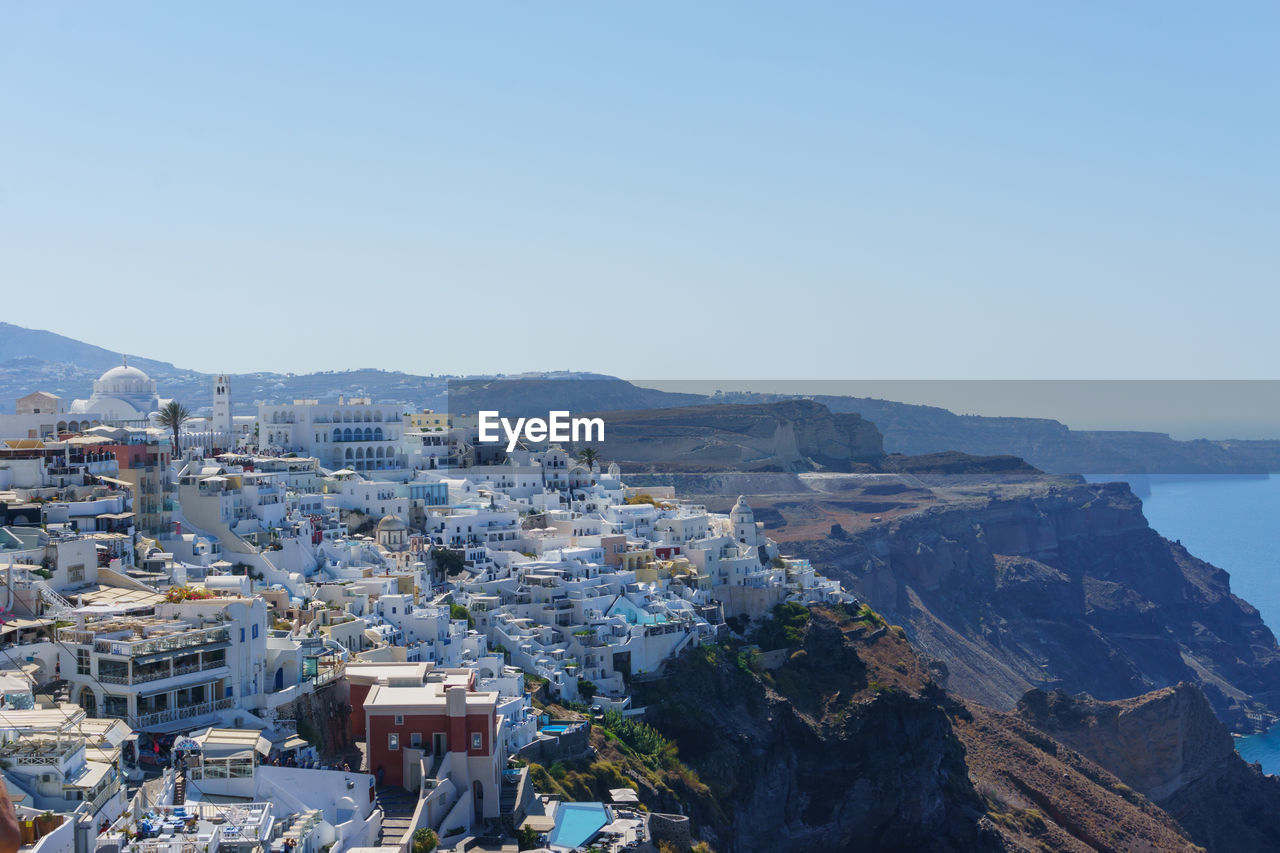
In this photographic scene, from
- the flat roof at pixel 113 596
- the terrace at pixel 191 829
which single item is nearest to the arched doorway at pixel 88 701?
the flat roof at pixel 113 596

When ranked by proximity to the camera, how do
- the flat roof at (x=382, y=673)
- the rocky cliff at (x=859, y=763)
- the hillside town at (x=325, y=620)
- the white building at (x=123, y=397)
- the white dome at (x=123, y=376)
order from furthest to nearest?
the white dome at (x=123, y=376), the white building at (x=123, y=397), the rocky cliff at (x=859, y=763), the flat roof at (x=382, y=673), the hillside town at (x=325, y=620)

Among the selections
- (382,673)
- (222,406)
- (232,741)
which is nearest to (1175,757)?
(222,406)

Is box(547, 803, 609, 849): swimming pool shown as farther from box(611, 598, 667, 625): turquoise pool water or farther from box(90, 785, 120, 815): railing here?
box(611, 598, 667, 625): turquoise pool water

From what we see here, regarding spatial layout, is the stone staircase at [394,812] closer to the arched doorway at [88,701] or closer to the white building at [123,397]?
the arched doorway at [88,701]

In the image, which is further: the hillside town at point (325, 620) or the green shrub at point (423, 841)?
the green shrub at point (423, 841)

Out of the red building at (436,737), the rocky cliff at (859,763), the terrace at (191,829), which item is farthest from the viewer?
the rocky cliff at (859,763)

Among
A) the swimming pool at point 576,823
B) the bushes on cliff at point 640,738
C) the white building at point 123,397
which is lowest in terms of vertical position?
the bushes on cliff at point 640,738

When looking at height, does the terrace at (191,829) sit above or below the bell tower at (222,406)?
below
